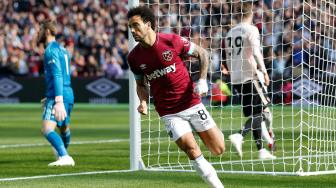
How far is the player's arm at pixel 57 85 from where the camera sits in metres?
12.3

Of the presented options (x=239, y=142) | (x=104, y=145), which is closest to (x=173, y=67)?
(x=239, y=142)

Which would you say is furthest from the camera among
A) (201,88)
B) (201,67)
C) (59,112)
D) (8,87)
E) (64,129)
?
(8,87)

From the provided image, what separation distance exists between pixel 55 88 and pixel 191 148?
154 inches

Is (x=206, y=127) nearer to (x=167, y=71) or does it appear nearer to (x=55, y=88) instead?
(x=167, y=71)

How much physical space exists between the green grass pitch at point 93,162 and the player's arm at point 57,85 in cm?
73

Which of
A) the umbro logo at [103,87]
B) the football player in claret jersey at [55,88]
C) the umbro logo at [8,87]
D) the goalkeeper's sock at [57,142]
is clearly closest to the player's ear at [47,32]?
the football player in claret jersey at [55,88]

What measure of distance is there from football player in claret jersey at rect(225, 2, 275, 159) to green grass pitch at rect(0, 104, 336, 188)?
560 millimetres

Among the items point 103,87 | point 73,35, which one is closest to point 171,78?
point 103,87

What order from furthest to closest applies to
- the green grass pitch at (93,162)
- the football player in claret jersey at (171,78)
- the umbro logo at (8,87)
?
1. the umbro logo at (8,87)
2. the green grass pitch at (93,162)
3. the football player in claret jersey at (171,78)

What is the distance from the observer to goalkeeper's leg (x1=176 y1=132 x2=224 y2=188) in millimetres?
8781

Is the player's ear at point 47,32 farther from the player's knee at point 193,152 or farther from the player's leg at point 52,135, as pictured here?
the player's knee at point 193,152

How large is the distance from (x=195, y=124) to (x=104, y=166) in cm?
377

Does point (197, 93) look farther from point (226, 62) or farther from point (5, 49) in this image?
point (5, 49)

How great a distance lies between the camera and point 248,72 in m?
13.2
